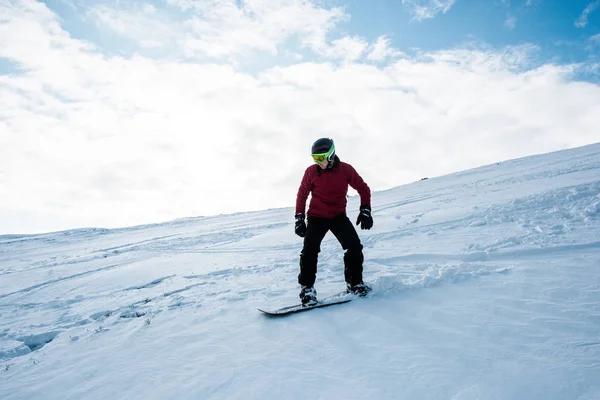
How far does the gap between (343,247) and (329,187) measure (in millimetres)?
861

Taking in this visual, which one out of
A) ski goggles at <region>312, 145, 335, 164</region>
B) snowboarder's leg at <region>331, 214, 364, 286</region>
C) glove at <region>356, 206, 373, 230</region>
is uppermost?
ski goggles at <region>312, 145, 335, 164</region>

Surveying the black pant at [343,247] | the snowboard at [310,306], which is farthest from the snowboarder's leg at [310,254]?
the snowboard at [310,306]

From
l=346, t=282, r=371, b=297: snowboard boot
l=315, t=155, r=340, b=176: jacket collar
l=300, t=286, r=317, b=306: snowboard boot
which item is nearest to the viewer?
l=300, t=286, r=317, b=306: snowboard boot

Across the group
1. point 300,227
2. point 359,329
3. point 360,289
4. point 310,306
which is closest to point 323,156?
point 300,227

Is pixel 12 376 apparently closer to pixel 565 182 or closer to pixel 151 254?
pixel 151 254

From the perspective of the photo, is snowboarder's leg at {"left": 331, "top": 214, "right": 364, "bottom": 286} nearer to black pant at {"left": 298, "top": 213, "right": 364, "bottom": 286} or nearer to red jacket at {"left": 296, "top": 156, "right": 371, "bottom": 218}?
black pant at {"left": 298, "top": 213, "right": 364, "bottom": 286}

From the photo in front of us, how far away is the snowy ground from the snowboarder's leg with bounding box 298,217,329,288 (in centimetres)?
49

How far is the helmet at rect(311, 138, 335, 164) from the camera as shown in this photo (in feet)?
14.2

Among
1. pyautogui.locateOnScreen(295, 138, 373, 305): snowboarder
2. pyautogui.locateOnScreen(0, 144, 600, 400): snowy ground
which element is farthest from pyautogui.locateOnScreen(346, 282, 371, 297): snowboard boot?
pyautogui.locateOnScreen(0, 144, 600, 400): snowy ground

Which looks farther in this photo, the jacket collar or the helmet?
the jacket collar

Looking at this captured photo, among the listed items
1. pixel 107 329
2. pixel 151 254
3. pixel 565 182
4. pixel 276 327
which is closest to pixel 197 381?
pixel 276 327

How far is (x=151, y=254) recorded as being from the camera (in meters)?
11.1

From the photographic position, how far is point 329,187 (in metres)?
4.50

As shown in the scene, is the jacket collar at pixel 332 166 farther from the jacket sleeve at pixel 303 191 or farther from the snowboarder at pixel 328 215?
the jacket sleeve at pixel 303 191
